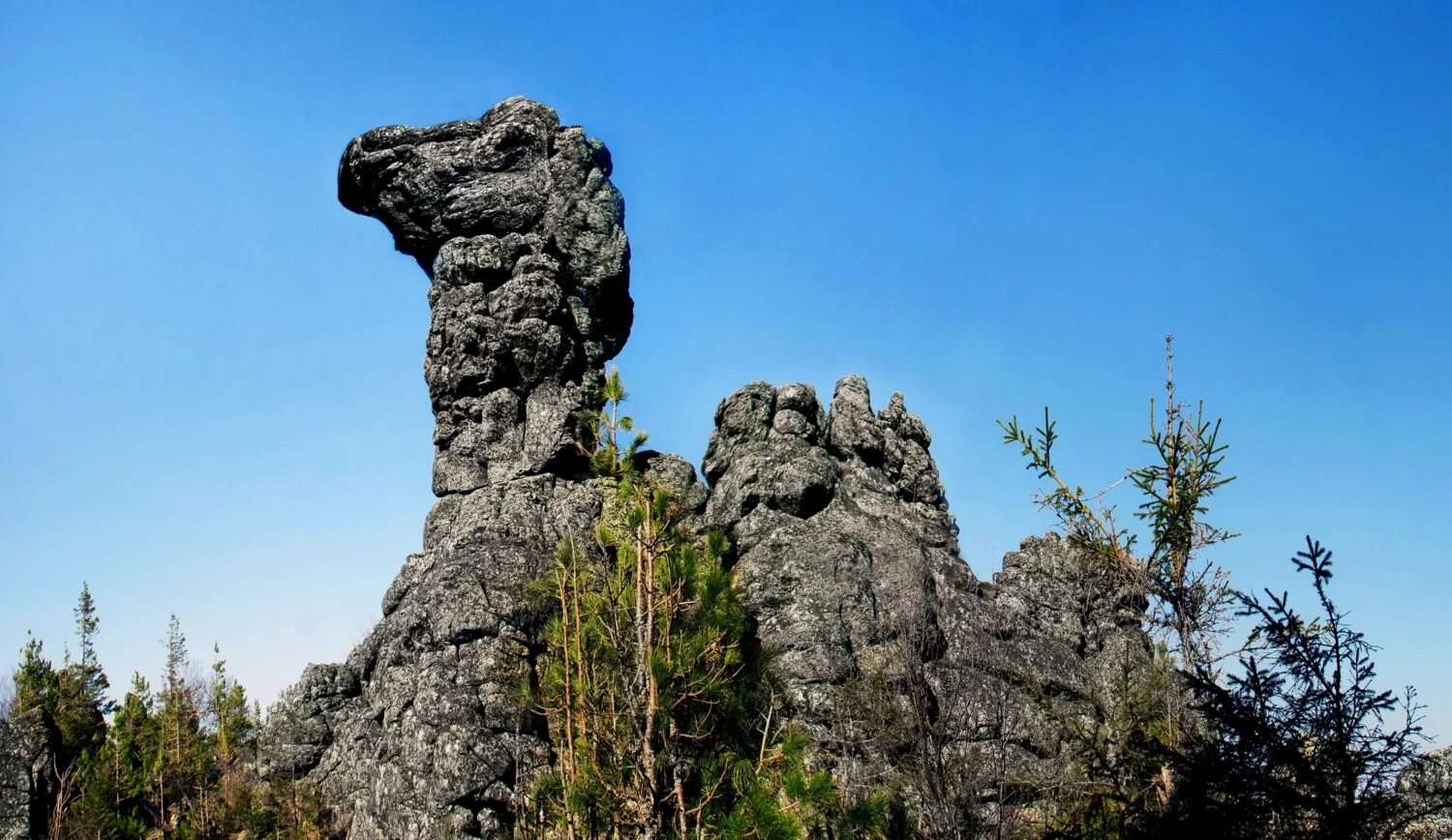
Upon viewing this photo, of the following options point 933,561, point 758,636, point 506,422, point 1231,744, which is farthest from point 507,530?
point 1231,744

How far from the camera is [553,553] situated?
25391 millimetres

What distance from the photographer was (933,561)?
25656 mm

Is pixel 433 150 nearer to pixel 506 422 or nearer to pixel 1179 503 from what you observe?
pixel 506 422

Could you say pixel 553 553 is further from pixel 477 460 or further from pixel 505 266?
pixel 505 266

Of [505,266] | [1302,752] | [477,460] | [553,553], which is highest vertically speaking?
[505,266]

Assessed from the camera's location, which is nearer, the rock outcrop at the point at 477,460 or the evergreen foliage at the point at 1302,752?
the evergreen foliage at the point at 1302,752

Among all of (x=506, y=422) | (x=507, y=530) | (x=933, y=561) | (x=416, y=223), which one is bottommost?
(x=933, y=561)

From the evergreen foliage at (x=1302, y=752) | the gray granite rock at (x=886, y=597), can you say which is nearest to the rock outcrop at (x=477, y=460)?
the gray granite rock at (x=886, y=597)

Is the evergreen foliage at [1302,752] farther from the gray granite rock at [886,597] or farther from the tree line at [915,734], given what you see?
the gray granite rock at [886,597]

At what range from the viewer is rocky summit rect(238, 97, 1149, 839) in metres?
21.6

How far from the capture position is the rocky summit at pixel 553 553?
70.9ft

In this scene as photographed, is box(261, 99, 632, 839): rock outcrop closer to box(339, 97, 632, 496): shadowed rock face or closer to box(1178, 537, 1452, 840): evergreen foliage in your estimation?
box(339, 97, 632, 496): shadowed rock face

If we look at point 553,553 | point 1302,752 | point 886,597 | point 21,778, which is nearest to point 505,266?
point 553,553

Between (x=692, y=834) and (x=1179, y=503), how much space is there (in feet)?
25.7
